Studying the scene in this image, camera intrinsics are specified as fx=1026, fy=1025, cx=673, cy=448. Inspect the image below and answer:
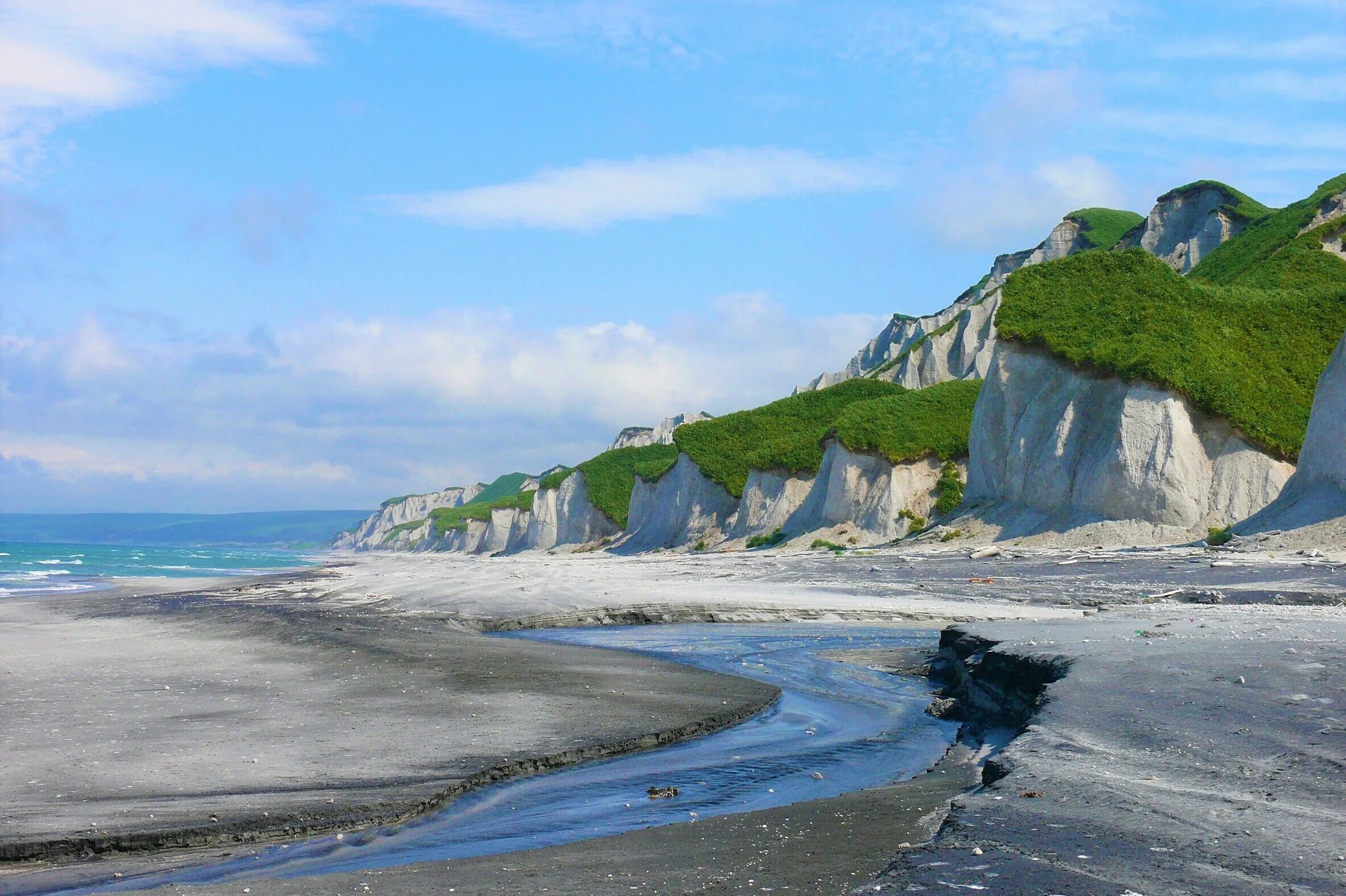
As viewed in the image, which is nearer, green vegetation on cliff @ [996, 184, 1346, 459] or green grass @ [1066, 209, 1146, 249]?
green vegetation on cliff @ [996, 184, 1346, 459]

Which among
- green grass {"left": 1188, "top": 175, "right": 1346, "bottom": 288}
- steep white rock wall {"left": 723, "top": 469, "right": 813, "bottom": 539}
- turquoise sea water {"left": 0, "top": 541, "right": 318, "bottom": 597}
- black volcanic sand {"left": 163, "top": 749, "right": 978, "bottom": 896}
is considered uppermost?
green grass {"left": 1188, "top": 175, "right": 1346, "bottom": 288}

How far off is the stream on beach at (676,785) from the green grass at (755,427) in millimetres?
51665

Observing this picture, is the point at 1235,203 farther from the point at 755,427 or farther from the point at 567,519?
the point at 567,519

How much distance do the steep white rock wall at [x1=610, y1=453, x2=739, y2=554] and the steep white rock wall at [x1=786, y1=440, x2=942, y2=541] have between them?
14.5 meters

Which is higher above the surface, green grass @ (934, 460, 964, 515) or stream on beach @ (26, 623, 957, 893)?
green grass @ (934, 460, 964, 515)

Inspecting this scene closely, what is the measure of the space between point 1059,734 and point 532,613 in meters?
16.1

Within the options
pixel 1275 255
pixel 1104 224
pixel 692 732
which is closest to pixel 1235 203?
pixel 1104 224

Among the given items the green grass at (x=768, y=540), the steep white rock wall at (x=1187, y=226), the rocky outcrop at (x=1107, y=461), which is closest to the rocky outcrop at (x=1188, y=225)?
the steep white rock wall at (x=1187, y=226)

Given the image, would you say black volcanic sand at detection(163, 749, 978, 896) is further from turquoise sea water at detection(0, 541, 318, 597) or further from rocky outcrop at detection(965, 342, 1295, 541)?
turquoise sea water at detection(0, 541, 318, 597)

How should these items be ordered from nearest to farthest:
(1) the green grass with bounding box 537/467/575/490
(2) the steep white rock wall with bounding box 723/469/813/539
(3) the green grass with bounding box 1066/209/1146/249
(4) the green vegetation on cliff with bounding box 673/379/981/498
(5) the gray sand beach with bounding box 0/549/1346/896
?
(5) the gray sand beach with bounding box 0/549/1346/896 → (4) the green vegetation on cliff with bounding box 673/379/981/498 → (2) the steep white rock wall with bounding box 723/469/813/539 → (3) the green grass with bounding box 1066/209/1146/249 → (1) the green grass with bounding box 537/467/575/490

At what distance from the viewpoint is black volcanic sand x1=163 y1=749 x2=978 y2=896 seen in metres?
4.77

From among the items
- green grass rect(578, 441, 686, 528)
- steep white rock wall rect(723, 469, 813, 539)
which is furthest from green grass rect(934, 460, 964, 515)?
green grass rect(578, 441, 686, 528)

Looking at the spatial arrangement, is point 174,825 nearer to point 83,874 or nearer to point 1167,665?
point 83,874

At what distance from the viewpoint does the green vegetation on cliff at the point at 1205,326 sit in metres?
33.1
